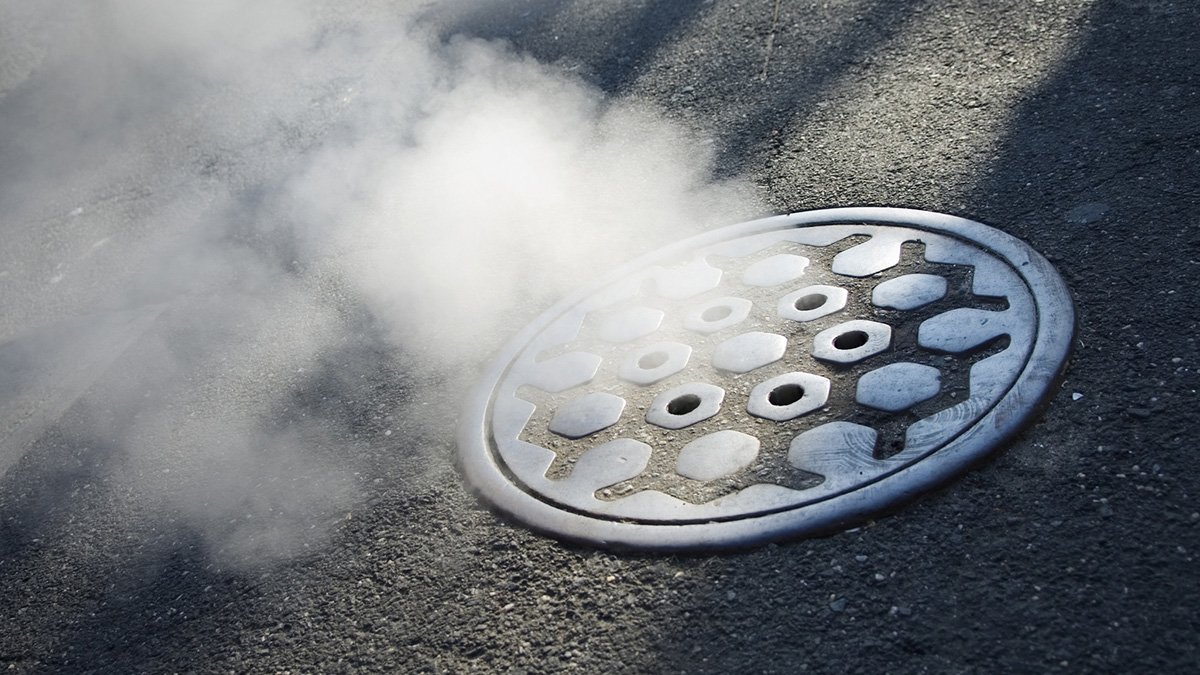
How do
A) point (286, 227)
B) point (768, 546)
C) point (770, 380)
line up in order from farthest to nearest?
point (286, 227), point (770, 380), point (768, 546)

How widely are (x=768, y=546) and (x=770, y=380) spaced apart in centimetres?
51

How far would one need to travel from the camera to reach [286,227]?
4.04 meters

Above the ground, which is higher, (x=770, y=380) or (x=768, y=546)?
(x=770, y=380)

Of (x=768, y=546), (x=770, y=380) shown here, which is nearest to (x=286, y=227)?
(x=770, y=380)

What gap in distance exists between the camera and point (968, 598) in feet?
6.02

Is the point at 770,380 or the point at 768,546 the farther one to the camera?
the point at 770,380

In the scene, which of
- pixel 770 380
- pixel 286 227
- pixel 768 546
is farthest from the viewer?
pixel 286 227

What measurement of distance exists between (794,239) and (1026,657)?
1529 mm

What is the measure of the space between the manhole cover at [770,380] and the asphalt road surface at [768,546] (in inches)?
2.8

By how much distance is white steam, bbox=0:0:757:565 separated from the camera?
3.03 m

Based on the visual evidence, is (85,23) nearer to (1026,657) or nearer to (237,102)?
(237,102)

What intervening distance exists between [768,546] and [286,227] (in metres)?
2.66

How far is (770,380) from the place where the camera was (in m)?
2.47

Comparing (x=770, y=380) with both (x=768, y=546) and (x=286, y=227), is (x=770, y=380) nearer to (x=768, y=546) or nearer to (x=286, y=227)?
(x=768, y=546)
